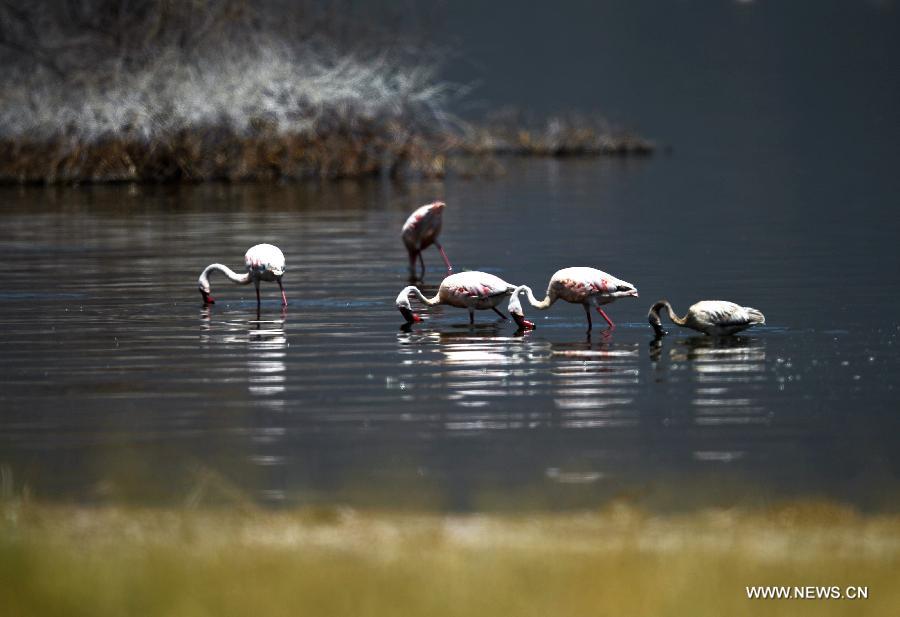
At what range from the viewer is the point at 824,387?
9.84 metres

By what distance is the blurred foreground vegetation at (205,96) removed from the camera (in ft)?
108

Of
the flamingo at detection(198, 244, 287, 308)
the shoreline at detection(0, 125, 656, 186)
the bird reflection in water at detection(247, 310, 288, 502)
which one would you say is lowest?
the bird reflection in water at detection(247, 310, 288, 502)

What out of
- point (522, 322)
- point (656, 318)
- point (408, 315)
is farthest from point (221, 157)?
point (656, 318)

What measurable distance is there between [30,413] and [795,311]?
20.7 feet

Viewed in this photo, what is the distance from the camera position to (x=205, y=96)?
3262 cm

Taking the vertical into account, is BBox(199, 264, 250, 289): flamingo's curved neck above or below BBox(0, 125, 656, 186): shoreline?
below

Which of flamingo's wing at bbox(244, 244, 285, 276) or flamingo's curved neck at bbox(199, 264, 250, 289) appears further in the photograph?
flamingo's curved neck at bbox(199, 264, 250, 289)

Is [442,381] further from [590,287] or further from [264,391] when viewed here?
[590,287]

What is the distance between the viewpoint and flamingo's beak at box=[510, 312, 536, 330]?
39.7 ft

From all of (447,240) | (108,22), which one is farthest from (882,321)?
(108,22)

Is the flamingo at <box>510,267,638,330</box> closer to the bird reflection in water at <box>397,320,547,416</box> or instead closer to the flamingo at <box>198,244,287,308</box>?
the bird reflection in water at <box>397,320,547,416</box>

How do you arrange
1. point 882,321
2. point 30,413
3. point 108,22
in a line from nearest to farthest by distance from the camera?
1. point 30,413
2. point 882,321
3. point 108,22

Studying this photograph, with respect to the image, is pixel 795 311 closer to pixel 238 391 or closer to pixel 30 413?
pixel 238 391

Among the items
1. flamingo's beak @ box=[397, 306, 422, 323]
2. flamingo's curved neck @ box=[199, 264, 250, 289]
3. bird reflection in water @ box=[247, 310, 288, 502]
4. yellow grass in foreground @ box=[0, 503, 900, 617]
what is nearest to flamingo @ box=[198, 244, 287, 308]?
flamingo's curved neck @ box=[199, 264, 250, 289]
